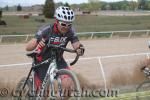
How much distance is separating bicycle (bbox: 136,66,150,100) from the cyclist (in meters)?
2.24

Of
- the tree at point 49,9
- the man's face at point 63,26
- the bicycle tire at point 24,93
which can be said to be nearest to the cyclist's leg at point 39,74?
the bicycle tire at point 24,93

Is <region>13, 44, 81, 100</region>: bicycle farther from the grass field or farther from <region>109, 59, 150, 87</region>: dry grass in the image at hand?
the grass field

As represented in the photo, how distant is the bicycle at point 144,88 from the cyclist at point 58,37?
2245 mm

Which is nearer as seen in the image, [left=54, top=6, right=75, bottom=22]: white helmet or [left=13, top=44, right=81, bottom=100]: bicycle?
[left=13, top=44, right=81, bottom=100]: bicycle

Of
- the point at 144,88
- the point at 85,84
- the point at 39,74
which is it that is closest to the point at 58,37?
the point at 39,74

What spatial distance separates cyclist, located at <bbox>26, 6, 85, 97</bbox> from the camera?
585cm

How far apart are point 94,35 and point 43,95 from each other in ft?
102

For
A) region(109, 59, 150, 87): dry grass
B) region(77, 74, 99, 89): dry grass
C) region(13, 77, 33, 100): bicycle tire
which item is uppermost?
region(13, 77, 33, 100): bicycle tire

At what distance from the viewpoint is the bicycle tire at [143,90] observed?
8047 mm

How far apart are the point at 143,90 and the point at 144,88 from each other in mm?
90

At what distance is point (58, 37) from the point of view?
6.06 meters

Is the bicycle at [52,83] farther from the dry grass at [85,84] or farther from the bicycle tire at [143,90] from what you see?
the dry grass at [85,84]

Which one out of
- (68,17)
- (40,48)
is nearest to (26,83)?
(40,48)

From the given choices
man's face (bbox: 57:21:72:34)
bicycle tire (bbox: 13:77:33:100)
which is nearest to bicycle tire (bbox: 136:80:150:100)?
bicycle tire (bbox: 13:77:33:100)
